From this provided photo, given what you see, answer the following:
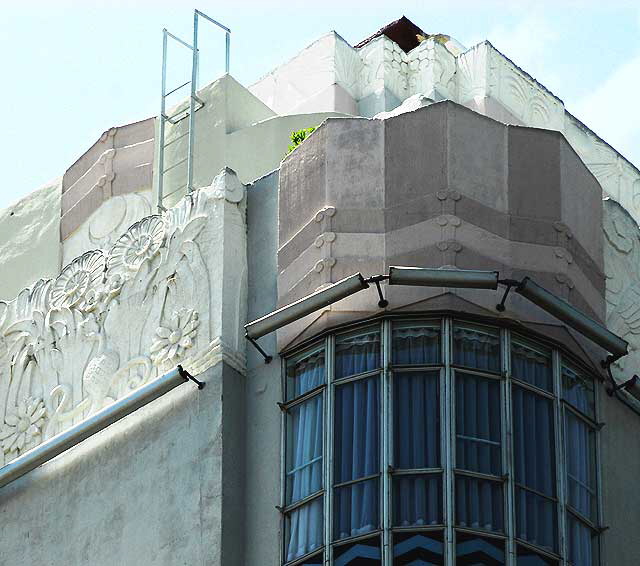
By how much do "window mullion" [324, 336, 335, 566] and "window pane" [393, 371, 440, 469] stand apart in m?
0.66

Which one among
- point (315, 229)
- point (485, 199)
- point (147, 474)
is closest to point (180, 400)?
point (147, 474)

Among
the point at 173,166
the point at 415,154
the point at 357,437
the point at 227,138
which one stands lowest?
the point at 357,437

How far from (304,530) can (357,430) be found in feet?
3.64

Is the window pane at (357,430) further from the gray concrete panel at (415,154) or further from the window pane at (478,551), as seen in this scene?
the gray concrete panel at (415,154)

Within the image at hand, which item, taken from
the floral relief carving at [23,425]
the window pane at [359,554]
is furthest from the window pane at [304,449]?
the floral relief carving at [23,425]

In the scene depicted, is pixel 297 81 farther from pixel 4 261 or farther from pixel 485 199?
pixel 485 199

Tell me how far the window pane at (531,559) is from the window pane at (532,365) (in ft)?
6.18

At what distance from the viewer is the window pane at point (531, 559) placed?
2187 cm

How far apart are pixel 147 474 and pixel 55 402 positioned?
2.54 metres

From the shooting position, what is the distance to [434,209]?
23656 millimetres

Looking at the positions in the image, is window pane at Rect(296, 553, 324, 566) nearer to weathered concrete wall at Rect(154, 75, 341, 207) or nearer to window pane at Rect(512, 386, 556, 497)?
window pane at Rect(512, 386, 556, 497)

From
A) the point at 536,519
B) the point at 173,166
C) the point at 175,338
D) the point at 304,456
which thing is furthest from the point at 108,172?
the point at 536,519

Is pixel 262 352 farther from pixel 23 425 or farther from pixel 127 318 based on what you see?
pixel 23 425

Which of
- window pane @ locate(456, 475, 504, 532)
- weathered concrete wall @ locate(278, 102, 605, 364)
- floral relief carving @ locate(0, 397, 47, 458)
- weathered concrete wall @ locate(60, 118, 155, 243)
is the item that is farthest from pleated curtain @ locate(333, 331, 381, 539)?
weathered concrete wall @ locate(60, 118, 155, 243)
